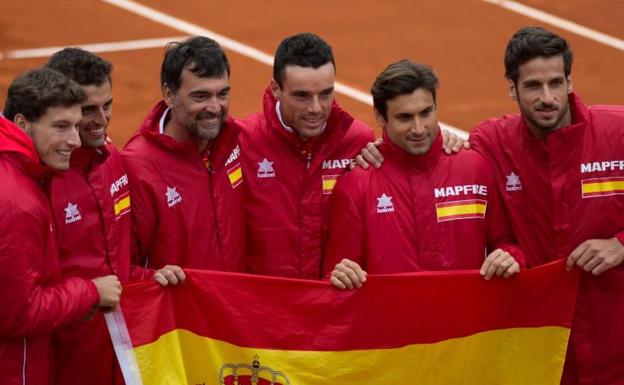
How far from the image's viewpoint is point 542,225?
656 cm

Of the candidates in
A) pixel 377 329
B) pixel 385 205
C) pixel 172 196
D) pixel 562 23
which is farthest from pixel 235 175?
pixel 562 23

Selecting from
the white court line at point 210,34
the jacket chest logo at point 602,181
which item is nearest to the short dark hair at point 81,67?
the jacket chest logo at point 602,181

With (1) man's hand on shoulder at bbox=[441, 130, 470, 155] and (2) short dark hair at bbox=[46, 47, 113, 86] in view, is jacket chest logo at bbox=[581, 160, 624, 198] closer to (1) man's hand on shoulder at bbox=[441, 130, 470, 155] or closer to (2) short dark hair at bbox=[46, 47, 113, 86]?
(1) man's hand on shoulder at bbox=[441, 130, 470, 155]

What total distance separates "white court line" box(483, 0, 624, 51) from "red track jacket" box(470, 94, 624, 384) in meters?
7.79

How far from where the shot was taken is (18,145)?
5727 millimetres

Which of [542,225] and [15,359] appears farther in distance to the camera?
[542,225]

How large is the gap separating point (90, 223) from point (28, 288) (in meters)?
0.76

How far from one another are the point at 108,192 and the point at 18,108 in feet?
2.54

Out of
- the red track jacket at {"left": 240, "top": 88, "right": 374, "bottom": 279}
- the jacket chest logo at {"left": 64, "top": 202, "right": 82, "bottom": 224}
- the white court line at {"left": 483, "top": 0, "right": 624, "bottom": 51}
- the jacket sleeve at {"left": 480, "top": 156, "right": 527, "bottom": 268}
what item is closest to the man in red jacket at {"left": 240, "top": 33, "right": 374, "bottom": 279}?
the red track jacket at {"left": 240, "top": 88, "right": 374, "bottom": 279}

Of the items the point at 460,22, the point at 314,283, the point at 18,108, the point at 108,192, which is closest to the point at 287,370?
the point at 314,283

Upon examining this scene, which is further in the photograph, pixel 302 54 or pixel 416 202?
pixel 302 54

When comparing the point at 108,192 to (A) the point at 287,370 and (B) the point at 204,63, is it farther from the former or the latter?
(A) the point at 287,370

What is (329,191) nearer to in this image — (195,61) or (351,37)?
(195,61)

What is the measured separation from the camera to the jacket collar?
6633 millimetres
